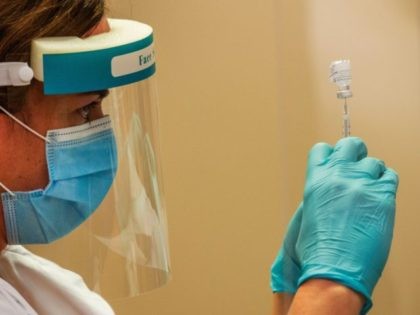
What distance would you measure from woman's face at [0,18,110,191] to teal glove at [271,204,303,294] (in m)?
0.42

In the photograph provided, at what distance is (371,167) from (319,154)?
→ 0.34 ft

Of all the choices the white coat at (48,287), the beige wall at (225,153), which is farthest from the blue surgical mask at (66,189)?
the beige wall at (225,153)

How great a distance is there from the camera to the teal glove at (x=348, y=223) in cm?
104

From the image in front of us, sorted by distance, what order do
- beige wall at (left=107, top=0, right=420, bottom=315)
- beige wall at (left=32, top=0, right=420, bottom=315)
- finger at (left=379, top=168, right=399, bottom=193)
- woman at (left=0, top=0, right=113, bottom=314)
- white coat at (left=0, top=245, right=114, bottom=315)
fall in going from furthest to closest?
beige wall at (left=107, top=0, right=420, bottom=315)
beige wall at (left=32, top=0, right=420, bottom=315)
white coat at (left=0, top=245, right=114, bottom=315)
finger at (left=379, top=168, right=399, bottom=193)
woman at (left=0, top=0, right=113, bottom=314)

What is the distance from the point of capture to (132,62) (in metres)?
1.04

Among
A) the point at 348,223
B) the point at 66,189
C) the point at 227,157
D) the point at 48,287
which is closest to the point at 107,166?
the point at 66,189

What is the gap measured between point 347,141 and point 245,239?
0.66m

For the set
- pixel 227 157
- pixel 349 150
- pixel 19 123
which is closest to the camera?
pixel 19 123

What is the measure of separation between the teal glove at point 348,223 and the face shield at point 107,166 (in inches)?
10.4

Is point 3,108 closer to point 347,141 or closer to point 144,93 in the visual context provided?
point 144,93

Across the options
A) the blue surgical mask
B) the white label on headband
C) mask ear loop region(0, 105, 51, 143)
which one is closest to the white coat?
the blue surgical mask

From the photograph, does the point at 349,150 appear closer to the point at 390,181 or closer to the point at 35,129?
the point at 390,181

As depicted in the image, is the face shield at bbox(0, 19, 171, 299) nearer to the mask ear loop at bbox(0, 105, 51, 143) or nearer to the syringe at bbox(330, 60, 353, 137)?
the mask ear loop at bbox(0, 105, 51, 143)

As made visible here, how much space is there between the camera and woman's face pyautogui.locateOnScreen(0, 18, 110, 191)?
1.01 metres
